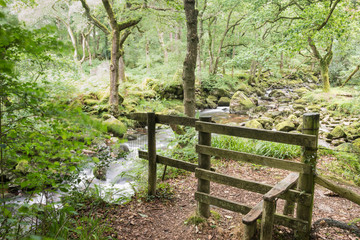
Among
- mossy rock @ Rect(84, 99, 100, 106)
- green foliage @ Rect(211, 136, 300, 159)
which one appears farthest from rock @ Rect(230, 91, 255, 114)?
green foliage @ Rect(211, 136, 300, 159)

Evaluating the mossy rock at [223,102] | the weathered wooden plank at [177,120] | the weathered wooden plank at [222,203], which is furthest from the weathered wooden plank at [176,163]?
the mossy rock at [223,102]

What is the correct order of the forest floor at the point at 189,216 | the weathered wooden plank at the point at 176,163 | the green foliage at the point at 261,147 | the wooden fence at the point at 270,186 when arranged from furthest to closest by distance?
1. the green foliage at the point at 261,147
2. the weathered wooden plank at the point at 176,163
3. the forest floor at the point at 189,216
4. the wooden fence at the point at 270,186

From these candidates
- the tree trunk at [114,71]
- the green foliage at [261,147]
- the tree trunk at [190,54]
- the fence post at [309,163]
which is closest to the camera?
the fence post at [309,163]

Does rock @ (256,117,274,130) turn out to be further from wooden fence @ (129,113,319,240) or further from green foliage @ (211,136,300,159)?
wooden fence @ (129,113,319,240)

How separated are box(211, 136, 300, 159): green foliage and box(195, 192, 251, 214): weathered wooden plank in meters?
3.67

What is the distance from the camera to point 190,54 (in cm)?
646

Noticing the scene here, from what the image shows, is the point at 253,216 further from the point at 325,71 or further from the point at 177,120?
the point at 325,71

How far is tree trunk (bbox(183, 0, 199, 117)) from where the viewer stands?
6211mm

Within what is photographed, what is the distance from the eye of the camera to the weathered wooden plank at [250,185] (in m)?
2.94

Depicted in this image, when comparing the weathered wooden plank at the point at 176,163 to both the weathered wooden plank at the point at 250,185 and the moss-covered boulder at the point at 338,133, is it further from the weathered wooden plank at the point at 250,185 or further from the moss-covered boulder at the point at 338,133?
the moss-covered boulder at the point at 338,133

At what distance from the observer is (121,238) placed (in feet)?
11.7

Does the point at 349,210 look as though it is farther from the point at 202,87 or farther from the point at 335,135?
the point at 202,87

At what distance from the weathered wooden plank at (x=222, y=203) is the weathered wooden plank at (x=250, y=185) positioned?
11.0 inches

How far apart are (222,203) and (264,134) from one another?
1.32 meters
